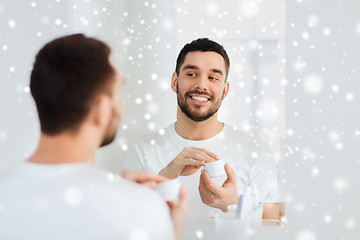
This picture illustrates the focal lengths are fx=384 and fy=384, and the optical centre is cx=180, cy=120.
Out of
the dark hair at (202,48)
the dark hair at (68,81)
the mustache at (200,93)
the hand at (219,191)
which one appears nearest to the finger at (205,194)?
the hand at (219,191)

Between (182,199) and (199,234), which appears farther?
(199,234)

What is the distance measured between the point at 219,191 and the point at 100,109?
59cm

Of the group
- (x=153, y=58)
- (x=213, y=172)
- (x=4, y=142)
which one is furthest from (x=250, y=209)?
(x=4, y=142)

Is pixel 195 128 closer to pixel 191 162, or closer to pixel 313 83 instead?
pixel 191 162

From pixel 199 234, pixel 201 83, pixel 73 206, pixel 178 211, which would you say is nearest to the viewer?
pixel 73 206

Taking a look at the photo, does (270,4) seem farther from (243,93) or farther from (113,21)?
(113,21)

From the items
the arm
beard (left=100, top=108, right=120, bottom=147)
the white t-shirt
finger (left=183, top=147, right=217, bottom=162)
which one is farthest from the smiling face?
the white t-shirt

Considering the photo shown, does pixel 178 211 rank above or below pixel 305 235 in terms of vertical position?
above

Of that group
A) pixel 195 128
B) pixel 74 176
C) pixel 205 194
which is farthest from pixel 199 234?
pixel 74 176

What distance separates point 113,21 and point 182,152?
0.50m

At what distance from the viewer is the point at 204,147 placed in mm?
1298

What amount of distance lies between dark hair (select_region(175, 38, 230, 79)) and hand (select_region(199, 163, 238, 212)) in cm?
34

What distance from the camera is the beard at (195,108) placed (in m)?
1.29

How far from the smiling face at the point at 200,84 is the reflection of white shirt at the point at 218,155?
0.09 metres
